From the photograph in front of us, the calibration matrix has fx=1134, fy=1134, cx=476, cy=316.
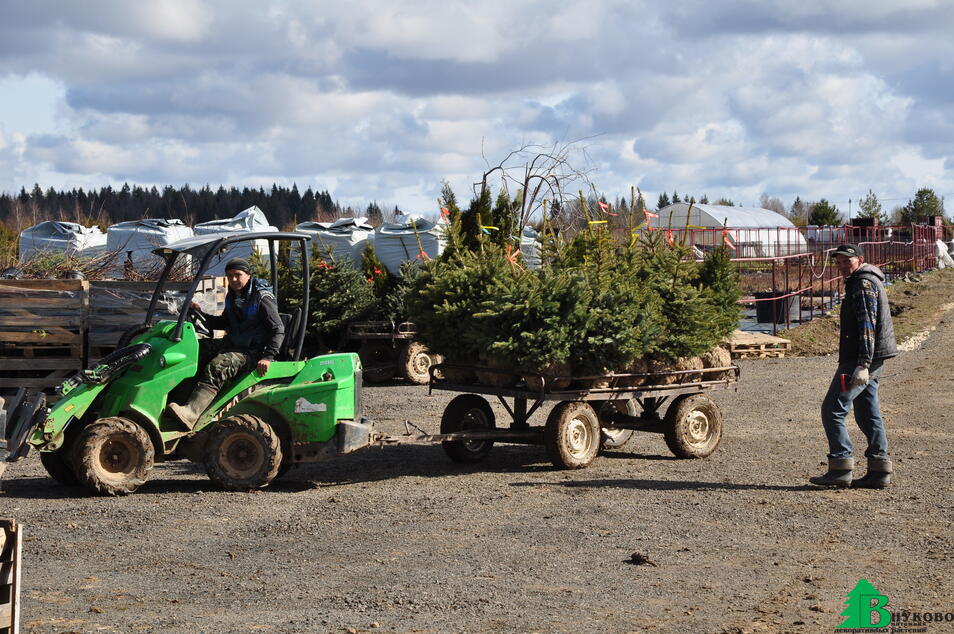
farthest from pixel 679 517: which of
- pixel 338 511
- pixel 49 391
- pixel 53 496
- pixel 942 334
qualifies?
pixel 942 334

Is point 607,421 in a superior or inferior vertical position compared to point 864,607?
superior

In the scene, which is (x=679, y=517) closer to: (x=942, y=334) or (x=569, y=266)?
(x=569, y=266)

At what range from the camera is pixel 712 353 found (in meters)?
12.2

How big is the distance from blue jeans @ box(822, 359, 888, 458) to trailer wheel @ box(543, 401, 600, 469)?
211 cm

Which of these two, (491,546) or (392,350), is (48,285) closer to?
(392,350)

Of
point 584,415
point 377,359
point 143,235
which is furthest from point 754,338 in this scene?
point 143,235

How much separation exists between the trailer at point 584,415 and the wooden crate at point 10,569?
5.03m

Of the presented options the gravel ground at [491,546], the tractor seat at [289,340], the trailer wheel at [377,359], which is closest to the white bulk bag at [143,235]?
the trailer wheel at [377,359]

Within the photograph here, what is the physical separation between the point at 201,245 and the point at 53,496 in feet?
7.48

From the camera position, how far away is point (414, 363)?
1834 centimetres

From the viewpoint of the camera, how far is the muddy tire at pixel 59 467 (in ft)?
29.9

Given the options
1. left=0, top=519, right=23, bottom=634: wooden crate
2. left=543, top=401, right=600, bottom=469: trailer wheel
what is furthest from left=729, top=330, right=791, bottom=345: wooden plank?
left=0, top=519, right=23, bottom=634: wooden crate

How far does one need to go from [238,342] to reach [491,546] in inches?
121

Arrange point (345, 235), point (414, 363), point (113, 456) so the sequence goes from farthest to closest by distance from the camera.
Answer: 1. point (345, 235)
2. point (414, 363)
3. point (113, 456)
